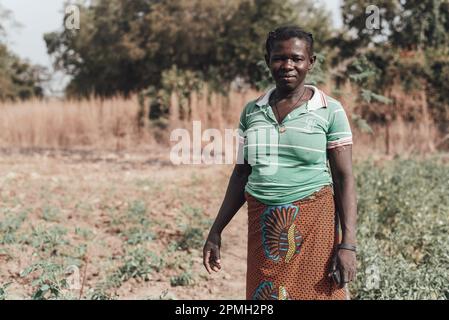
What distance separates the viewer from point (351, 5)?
44.1 ft

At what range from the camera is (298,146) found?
1.91 metres

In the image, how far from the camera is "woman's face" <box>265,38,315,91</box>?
195cm

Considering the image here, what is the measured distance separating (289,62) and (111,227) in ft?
11.4

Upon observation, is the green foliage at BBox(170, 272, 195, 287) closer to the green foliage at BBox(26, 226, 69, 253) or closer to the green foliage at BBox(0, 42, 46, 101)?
the green foliage at BBox(26, 226, 69, 253)

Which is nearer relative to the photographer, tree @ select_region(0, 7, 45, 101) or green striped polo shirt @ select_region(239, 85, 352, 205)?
green striped polo shirt @ select_region(239, 85, 352, 205)

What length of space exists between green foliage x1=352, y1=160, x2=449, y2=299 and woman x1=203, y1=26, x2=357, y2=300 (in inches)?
48.4

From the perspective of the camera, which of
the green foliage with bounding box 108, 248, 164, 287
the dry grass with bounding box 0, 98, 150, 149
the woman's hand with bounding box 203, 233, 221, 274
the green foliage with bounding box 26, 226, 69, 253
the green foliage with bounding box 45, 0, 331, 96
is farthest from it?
the green foliage with bounding box 45, 0, 331, 96

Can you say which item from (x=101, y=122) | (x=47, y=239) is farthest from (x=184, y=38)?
(x=47, y=239)

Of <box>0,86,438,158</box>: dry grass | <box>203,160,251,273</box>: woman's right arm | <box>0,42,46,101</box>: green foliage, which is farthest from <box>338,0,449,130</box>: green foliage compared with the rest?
<box>0,42,46,101</box>: green foliage

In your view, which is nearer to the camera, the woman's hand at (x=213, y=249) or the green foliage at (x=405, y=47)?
the woman's hand at (x=213, y=249)

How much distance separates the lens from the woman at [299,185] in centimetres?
192

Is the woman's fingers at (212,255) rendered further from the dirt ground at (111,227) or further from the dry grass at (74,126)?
the dry grass at (74,126)

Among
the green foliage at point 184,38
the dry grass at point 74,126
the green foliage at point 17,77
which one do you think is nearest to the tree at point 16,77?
the green foliage at point 17,77

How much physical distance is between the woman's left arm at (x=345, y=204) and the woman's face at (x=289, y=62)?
0.26m
